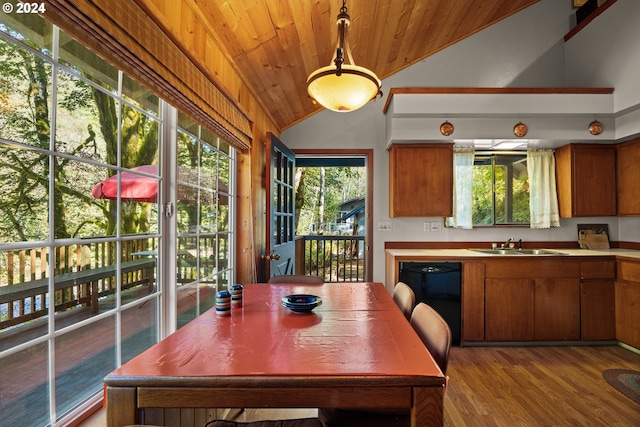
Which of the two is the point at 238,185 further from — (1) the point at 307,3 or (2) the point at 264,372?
(2) the point at 264,372

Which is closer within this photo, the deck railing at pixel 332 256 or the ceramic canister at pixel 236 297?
the ceramic canister at pixel 236 297

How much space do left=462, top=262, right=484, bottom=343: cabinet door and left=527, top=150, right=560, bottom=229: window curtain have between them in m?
1.17

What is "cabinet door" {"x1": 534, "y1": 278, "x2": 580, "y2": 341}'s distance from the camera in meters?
3.01

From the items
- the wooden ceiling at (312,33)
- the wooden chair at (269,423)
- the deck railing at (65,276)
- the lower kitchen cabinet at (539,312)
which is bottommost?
the lower kitchen cabinet at (539,312)

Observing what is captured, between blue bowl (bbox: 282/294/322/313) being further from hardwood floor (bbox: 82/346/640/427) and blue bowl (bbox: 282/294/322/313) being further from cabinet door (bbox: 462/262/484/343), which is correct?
cabinet door (bbox: 462/262/484/343)

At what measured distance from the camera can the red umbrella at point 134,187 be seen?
1534 millimetres

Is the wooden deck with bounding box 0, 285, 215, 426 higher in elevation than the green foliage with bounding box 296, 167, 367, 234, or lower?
lower

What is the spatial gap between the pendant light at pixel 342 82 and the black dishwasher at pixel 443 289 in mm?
1966

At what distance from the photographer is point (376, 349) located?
3.71ft

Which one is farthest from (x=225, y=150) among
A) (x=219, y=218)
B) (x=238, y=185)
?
(x=219, y=218)

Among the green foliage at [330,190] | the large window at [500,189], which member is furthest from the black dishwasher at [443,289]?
the green foliage at [330,190]

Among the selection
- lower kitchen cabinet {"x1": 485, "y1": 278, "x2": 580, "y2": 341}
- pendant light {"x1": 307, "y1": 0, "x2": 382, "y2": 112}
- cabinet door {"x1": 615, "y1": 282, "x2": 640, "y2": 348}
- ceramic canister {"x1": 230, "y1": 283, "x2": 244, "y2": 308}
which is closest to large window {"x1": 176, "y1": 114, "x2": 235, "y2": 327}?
ceramic canister {"x1": 230, "y1": 283, "x2": 244, "y2": 308}

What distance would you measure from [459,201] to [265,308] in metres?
2.78

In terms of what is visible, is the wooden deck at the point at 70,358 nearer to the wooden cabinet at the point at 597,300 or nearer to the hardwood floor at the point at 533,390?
the hardwood floor at the point at 533,390
